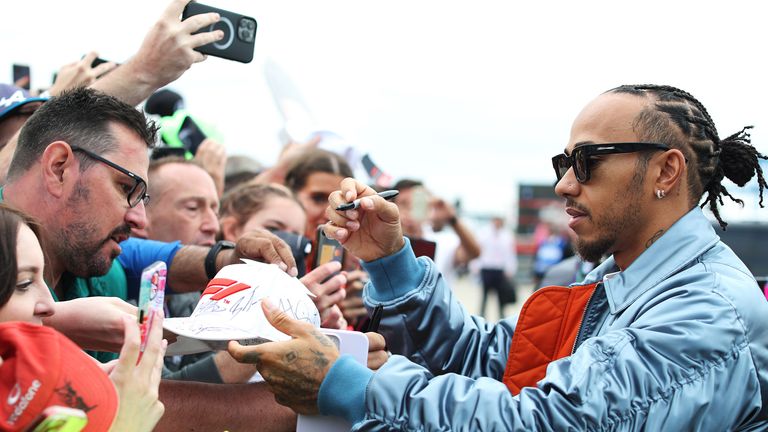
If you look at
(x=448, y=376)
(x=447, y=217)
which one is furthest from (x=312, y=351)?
(x=447, y=217)

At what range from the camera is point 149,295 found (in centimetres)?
161

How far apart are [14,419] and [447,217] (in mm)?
6745

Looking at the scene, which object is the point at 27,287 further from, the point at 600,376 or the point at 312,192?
the point at 312,192

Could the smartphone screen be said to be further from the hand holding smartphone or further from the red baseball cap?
the red baseball cap

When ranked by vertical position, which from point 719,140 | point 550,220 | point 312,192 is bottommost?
point 550,220

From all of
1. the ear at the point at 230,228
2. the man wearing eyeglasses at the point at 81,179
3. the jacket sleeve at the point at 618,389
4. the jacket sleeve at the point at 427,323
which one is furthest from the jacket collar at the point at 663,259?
the ear at the point at 230,228

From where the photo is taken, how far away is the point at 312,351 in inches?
76.6

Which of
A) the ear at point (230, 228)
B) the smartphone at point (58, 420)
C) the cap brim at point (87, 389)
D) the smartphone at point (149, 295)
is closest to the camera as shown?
the smartphone at point (58, 420)

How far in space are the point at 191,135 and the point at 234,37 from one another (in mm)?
2120

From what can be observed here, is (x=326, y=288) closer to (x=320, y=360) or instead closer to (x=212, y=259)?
(x=212, y=259)

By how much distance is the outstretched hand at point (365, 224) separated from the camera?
8.45 ft

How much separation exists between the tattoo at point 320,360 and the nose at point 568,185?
3.24 ft

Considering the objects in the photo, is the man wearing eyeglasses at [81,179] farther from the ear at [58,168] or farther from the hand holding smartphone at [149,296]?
the hand holding smartphone at [149,296]

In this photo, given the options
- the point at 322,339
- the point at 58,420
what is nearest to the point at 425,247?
the point at 322,339
